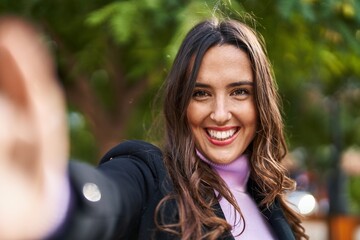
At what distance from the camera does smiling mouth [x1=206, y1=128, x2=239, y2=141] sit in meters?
2.38

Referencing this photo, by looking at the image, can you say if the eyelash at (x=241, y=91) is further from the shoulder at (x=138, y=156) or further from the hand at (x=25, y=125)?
the hand at (x=25, y=125)

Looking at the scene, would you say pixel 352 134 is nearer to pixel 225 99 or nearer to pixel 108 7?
pixel 108 7

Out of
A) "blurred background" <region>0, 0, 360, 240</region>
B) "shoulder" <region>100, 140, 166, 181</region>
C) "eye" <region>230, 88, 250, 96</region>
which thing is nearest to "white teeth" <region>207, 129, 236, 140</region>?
"eye" <region>230, 88, 250, 96</region>

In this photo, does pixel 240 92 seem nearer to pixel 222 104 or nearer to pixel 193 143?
pixel 222 104

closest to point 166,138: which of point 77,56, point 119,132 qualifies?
point 77,56

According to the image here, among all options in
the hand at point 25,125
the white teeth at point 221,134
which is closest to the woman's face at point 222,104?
the white teeth at point 221,134

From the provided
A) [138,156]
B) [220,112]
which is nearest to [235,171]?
[220,112]

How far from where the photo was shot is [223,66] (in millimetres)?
2354

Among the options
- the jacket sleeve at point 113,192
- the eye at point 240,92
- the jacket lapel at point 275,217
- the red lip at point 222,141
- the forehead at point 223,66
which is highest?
the forehead at point 223,66

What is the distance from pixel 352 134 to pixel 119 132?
8996mm

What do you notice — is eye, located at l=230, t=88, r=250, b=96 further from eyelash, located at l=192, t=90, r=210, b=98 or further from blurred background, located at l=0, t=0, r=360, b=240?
blurred background, located at l=0, t=0, r=360, b=240

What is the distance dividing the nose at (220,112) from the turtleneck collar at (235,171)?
116mm

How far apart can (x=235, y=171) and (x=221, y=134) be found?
0.16m

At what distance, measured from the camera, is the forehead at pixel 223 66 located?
234 cm
